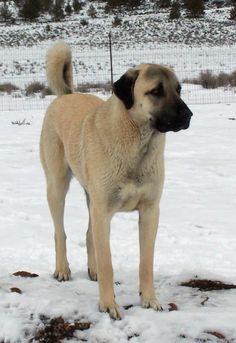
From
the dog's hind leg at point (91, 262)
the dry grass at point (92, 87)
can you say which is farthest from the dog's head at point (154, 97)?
the dry grass at point (92, 87)

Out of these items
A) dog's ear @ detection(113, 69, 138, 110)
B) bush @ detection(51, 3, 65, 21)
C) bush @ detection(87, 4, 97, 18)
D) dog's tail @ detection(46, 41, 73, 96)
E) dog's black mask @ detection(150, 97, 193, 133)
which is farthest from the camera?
bush @ detection(87, 4, 97, 18)

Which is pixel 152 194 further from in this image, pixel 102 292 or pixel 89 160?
pixel 102 292

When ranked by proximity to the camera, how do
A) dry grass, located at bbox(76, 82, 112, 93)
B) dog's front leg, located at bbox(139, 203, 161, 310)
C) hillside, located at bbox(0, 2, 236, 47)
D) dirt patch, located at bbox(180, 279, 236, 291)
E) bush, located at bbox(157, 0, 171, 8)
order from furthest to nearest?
bush, located at bbox(157, 0, 171, 8)
hillside, located at bbox(0, 2, 236, 47)
dry grass, located at bbox(76, 82, 112, 93)
dirt patch, located at bbox(180, 279, 236, 291)
dog's front leg, located at bbox(139, 203, 161, 310)

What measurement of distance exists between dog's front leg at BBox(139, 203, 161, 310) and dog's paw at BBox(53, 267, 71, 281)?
769 mm

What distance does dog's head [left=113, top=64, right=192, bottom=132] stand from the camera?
3.27m

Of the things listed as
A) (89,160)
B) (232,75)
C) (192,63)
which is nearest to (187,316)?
(89,160)

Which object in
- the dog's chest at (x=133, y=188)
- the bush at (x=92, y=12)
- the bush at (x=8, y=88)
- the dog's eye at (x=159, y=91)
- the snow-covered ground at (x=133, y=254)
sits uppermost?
the dog's eye at (x=159, y=91)

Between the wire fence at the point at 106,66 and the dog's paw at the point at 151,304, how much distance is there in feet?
36.8

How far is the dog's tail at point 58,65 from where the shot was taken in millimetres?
4968

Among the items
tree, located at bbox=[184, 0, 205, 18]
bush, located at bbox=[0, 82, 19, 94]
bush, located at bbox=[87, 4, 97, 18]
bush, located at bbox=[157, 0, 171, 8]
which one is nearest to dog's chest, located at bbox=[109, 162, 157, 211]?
bush, located at bbox=[0, 82, 19, 94]

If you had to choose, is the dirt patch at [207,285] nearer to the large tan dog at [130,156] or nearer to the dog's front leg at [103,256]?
the large tan dog at [130,156]

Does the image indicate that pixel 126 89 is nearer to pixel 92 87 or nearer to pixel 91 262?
pixel 91 262

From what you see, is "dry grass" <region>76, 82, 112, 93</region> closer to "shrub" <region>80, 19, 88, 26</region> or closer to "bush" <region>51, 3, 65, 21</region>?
"shrub" <region>80, 19, 88, 26</region>

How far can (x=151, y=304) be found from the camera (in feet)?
12.0
